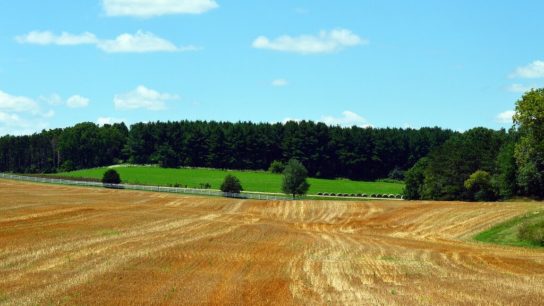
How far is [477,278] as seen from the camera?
25.8 metres

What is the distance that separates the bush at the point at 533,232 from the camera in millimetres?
42312

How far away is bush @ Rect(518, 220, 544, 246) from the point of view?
4231 cm

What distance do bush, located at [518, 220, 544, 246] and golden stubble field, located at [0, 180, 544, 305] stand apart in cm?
256

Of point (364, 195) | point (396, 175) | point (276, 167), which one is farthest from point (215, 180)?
point (396, 175)

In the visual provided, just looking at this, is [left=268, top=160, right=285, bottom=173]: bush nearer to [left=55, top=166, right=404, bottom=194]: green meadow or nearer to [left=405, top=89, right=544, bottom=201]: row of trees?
[left=55, top=166, right=404, bottom=194]: green meadow

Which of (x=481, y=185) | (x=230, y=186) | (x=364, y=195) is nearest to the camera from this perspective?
(x=230, y=186)

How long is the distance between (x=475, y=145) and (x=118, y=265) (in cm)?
10326

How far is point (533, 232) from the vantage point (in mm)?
43156

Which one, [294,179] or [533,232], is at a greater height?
[294,179]

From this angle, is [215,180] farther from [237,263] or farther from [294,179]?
[237,263]

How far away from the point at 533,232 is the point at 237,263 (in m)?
22.5

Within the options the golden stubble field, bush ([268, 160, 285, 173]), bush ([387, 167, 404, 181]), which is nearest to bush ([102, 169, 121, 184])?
bush ([268, 160, 285, 173])

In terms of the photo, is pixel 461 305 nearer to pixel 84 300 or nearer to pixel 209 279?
pixel 209 279

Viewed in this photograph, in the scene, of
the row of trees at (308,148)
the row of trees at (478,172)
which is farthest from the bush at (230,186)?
the row of trees at (308,148)
